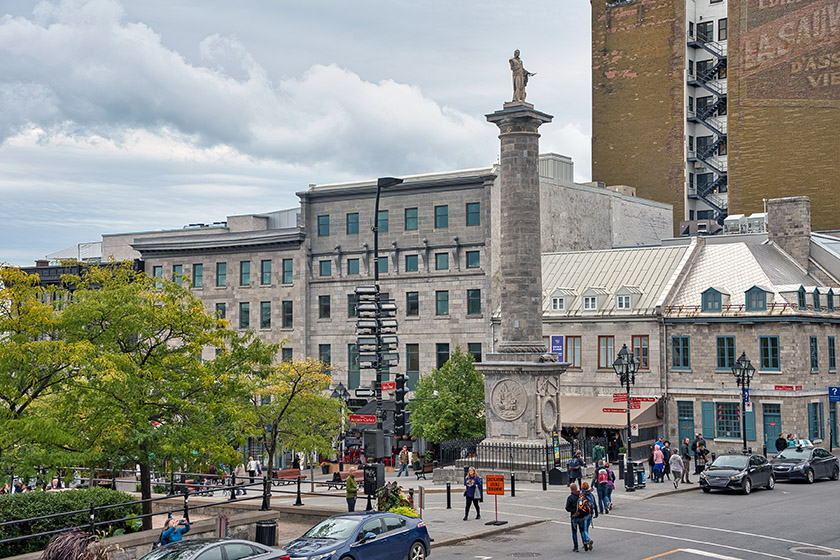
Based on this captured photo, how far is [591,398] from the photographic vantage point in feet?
170

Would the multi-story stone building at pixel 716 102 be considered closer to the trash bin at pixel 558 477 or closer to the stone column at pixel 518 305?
the stone column at pixel 518 305

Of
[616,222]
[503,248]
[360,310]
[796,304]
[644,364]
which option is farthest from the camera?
[616,222]

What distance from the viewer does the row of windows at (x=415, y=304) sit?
55750mm

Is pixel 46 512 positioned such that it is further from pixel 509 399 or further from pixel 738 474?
pixel 738 474

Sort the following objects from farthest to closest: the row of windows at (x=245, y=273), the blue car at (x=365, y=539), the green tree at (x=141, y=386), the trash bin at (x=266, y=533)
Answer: the row of windows at (x=245, y=273), the green tree at (x=141, y=386), the trash bin at (x=266, y=533), the blue car at (x=365, y=539)

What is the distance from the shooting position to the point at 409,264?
57.7 metres

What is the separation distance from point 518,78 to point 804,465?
18984mm

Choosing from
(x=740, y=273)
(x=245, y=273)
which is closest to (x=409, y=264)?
(x=245, y=273)

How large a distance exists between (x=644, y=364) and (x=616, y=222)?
1821 cm

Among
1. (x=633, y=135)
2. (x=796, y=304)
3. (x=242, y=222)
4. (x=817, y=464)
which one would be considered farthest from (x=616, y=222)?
(x=817, y=464)

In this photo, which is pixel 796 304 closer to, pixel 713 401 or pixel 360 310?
pixel 713 401

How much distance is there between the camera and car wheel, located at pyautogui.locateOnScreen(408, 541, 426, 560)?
22600 mm

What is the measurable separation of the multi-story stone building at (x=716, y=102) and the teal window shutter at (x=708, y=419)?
21.5 m

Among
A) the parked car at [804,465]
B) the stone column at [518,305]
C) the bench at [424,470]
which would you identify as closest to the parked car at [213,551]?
the stone column at [518,305]
